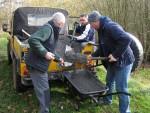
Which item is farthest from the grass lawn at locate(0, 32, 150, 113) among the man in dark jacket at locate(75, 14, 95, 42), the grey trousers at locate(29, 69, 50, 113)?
the man in dark jacket at locate(75, 14, 95, 42)

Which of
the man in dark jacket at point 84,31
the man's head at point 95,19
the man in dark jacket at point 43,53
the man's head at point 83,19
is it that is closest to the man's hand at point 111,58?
the man's head at point 95,19

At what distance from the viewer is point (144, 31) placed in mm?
14086

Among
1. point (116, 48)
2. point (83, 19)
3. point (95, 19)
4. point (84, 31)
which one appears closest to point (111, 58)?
point (116, 48)

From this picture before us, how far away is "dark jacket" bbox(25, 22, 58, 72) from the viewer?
600 centimetres

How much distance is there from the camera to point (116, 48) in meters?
6.37

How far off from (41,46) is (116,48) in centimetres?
136

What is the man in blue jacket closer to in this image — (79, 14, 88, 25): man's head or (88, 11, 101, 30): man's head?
(88, 11, 101, 30): man's head

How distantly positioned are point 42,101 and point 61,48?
7.60ft

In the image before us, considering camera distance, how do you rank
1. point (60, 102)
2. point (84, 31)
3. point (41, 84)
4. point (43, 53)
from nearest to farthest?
1. point (43, 53)
2. point (41, 84)
3. point (60, 102)
4. point (84, 31)

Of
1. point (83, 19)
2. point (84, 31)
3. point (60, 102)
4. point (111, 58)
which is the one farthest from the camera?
point (83, 19)

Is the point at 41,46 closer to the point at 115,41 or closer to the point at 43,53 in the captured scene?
the point at 43,53

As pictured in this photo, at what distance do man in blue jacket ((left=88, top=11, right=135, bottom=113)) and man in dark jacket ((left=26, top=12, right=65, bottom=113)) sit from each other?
654 mm

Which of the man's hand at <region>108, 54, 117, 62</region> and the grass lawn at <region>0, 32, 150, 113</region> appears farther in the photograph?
the grass lawn at <region>0, 32, 150, 113</region>

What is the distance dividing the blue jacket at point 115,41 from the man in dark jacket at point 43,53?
0.80 m
